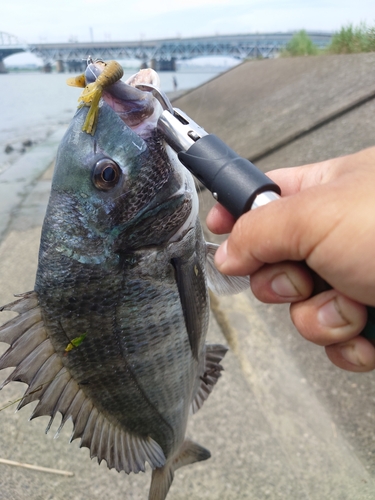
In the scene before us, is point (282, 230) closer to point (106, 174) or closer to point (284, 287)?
point (284, 287)

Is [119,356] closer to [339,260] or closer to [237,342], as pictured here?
[339,260]

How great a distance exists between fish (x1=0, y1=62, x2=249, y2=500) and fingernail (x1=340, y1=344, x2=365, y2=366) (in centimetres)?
55

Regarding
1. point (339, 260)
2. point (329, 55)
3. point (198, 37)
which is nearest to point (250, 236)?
point (339, 260)

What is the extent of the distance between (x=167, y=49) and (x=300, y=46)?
40.2 ft

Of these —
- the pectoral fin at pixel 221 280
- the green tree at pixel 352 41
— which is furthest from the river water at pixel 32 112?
the pectoral fin at pixel 221 280

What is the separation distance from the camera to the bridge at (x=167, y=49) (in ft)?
54.2

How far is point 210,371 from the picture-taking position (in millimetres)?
1888

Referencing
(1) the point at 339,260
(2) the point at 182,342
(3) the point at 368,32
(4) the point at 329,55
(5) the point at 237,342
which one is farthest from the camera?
(4) the point at 329,55

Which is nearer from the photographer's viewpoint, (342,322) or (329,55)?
(342,322)

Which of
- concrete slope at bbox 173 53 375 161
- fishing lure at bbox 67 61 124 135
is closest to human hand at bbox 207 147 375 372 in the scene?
fishing lure at bbox 67 61 124 135

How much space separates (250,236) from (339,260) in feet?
0.70

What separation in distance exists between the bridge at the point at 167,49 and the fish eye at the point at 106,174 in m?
15.4

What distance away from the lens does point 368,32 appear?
265 inches

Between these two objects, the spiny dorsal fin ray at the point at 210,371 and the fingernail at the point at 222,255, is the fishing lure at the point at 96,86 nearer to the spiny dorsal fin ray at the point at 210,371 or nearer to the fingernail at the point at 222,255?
the fingernail at the point at 222,255
